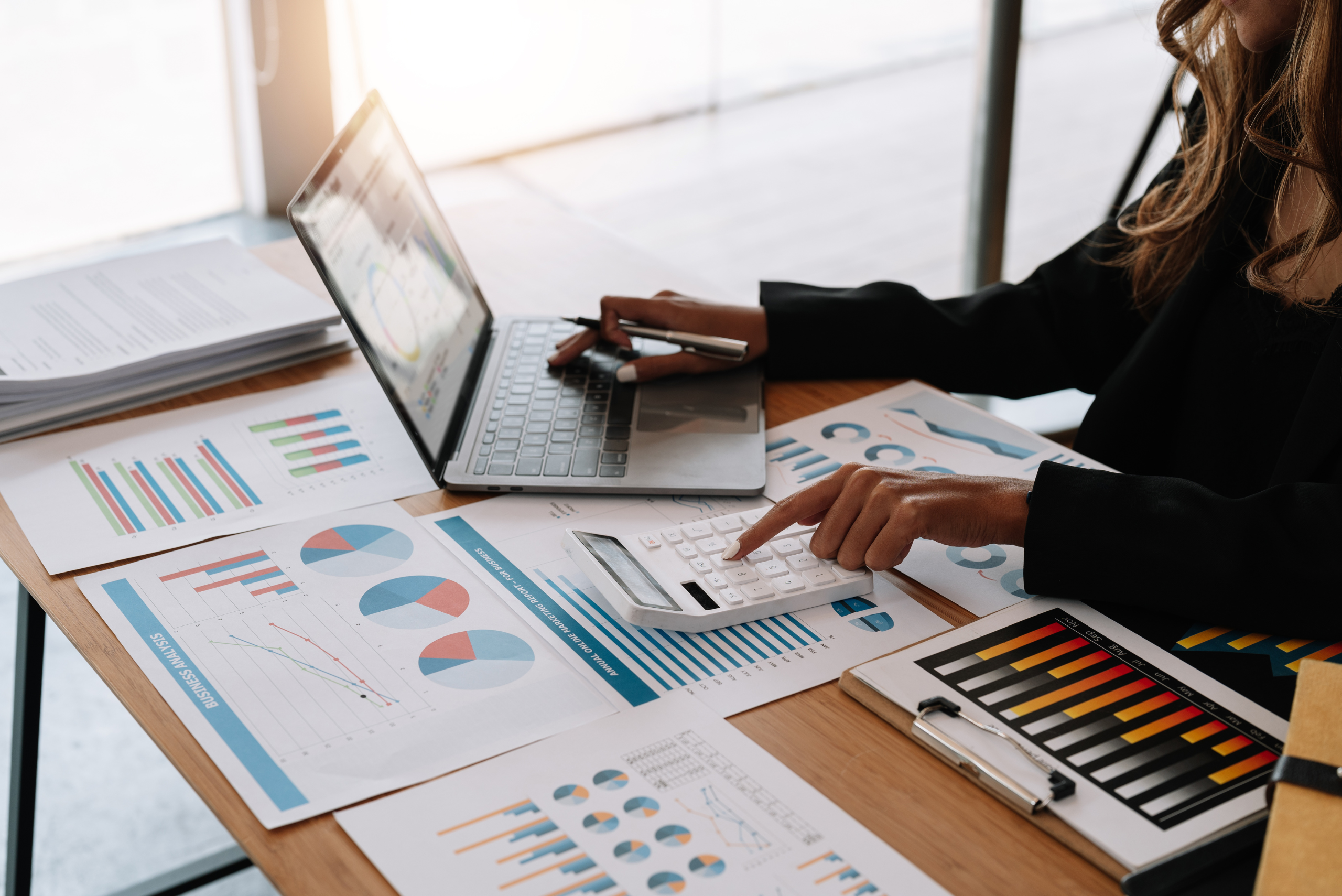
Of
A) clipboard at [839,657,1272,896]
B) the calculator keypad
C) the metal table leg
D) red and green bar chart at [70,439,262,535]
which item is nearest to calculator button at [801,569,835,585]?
the calculator keypad

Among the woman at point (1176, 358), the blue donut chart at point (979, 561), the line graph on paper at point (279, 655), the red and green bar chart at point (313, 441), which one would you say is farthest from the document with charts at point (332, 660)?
the blue donut chart at point (979, 561)

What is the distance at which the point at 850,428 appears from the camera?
3.67 ft

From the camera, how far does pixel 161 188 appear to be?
3.12m

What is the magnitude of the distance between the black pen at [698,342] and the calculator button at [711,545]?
30 cm

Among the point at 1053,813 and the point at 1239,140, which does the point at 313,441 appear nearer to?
the point at 1053,813

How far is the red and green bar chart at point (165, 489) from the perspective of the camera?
0.97 meters

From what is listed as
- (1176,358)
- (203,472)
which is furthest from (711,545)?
(1176,358)

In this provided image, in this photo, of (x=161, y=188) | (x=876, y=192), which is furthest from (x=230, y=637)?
(x=876, y=192)

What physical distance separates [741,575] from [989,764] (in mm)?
231

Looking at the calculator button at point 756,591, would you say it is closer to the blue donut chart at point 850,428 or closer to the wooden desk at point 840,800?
the wooden desk at point 840,800

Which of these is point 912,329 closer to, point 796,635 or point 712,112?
point 796,635

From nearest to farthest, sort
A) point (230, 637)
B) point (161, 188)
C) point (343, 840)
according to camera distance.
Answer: point (343, 840)
point (230, 637)
point (161, 188)

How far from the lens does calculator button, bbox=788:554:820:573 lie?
34.6 inches

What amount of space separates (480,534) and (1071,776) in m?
0.47
